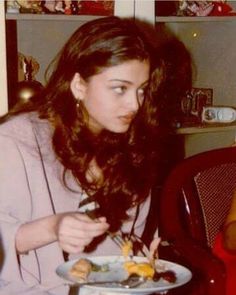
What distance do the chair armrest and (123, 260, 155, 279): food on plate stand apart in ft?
0.76

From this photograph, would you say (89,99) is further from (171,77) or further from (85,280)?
(171,77)

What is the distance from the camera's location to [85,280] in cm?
128

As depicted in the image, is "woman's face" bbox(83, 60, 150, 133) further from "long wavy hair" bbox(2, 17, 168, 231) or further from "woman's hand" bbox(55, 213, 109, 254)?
"woman's hand" bbox(55, 213, 109, 254)

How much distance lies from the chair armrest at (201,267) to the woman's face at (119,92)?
340 mm

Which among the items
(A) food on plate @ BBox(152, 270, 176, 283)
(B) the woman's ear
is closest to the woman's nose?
(B) the woman's ear

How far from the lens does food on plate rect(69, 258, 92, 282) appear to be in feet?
4.20

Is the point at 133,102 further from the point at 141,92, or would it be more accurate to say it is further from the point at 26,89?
the point at 26,89

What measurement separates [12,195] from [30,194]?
0.04m

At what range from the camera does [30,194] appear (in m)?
1.50

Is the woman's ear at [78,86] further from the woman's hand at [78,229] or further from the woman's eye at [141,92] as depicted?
the woman's hand at [78,229]

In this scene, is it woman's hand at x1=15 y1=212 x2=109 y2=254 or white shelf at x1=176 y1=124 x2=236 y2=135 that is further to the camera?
white shelf at x1=176 y1=124 x2=236 y2=135

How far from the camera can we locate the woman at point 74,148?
1.48 metres

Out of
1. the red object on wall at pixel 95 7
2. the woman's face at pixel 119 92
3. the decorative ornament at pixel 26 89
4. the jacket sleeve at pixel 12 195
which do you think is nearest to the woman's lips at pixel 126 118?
the woman's face at pixel 119 92

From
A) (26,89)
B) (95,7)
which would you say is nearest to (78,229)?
(26,89)
